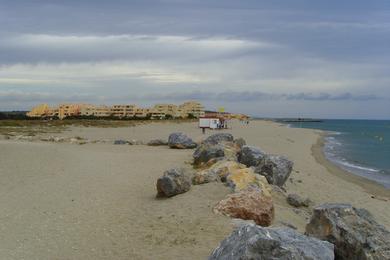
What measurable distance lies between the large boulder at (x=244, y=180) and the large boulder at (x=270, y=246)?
17.6 ft

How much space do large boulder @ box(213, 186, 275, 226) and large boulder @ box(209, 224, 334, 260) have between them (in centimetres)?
338

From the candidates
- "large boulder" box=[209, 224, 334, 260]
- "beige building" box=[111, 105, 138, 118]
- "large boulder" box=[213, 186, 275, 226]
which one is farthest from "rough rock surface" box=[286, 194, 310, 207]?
"beige building" box=[111, 105, 138, 118]

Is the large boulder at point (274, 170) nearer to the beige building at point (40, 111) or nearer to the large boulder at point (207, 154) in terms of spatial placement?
the large boulder at point (207, 154)

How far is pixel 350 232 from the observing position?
255 inches

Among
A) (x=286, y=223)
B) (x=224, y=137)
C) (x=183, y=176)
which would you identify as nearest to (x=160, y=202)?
(x=183, y=176)

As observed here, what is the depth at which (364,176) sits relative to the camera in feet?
77.0

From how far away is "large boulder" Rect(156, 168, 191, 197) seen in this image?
10953 mm

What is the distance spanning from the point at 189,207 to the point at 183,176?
154cm

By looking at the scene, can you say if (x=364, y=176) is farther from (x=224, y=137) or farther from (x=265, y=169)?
(x=265, y=169)

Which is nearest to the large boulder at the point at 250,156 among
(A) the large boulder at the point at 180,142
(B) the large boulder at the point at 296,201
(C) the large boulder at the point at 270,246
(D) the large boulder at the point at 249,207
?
(B) the large boulder at the point at 296,201

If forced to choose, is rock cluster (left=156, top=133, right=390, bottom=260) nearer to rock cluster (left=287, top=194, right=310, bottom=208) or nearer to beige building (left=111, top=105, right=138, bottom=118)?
rock cluster (left=287, top=194, right=310, bottom=208)

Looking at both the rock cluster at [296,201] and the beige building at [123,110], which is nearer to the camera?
the rock cluster at [296,201]

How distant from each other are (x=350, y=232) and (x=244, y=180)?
5016mm

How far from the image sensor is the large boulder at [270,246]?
495cm
